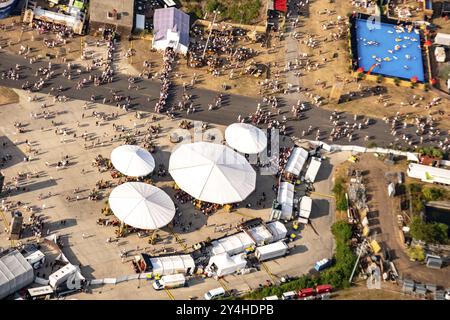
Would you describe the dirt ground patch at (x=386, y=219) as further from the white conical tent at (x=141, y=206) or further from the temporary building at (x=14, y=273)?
the temporary building at (x=14, y=273)

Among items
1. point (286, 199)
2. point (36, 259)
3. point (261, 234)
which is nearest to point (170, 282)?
point (261, 234)

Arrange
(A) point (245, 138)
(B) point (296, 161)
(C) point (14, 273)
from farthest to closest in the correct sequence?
(B) point (296, 161), (A) point (245, 138), (C) point (14, 273)

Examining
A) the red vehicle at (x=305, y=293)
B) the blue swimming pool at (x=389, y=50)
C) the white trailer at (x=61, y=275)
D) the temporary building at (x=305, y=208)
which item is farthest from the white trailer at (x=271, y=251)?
the blue swimming pool at (x=389, y=50)

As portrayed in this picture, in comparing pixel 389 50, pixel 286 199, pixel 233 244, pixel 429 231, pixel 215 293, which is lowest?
pixel 215 293

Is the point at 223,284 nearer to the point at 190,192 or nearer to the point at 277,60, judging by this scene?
the point at 190,192

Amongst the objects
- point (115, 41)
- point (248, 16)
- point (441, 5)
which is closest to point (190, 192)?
point (115, 41)

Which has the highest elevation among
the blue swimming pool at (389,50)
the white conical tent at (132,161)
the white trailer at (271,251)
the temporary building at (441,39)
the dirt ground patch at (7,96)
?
the temporary building at (441,39)

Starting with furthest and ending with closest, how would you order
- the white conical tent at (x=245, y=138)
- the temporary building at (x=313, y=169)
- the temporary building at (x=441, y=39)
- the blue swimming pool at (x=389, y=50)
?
the temporary building at (x=441, y=39), the blue swimming pool at (x=389, y=50), the temporary building at (x=313, y=169), the white conical tent at (x=245, y=138)

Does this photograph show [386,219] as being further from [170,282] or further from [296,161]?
[170,282]

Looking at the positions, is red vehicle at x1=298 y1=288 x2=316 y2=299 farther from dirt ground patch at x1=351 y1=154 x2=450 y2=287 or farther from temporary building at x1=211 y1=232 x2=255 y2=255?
dirt ground patch at x1=351 y1=154 x2=450 y2=287
